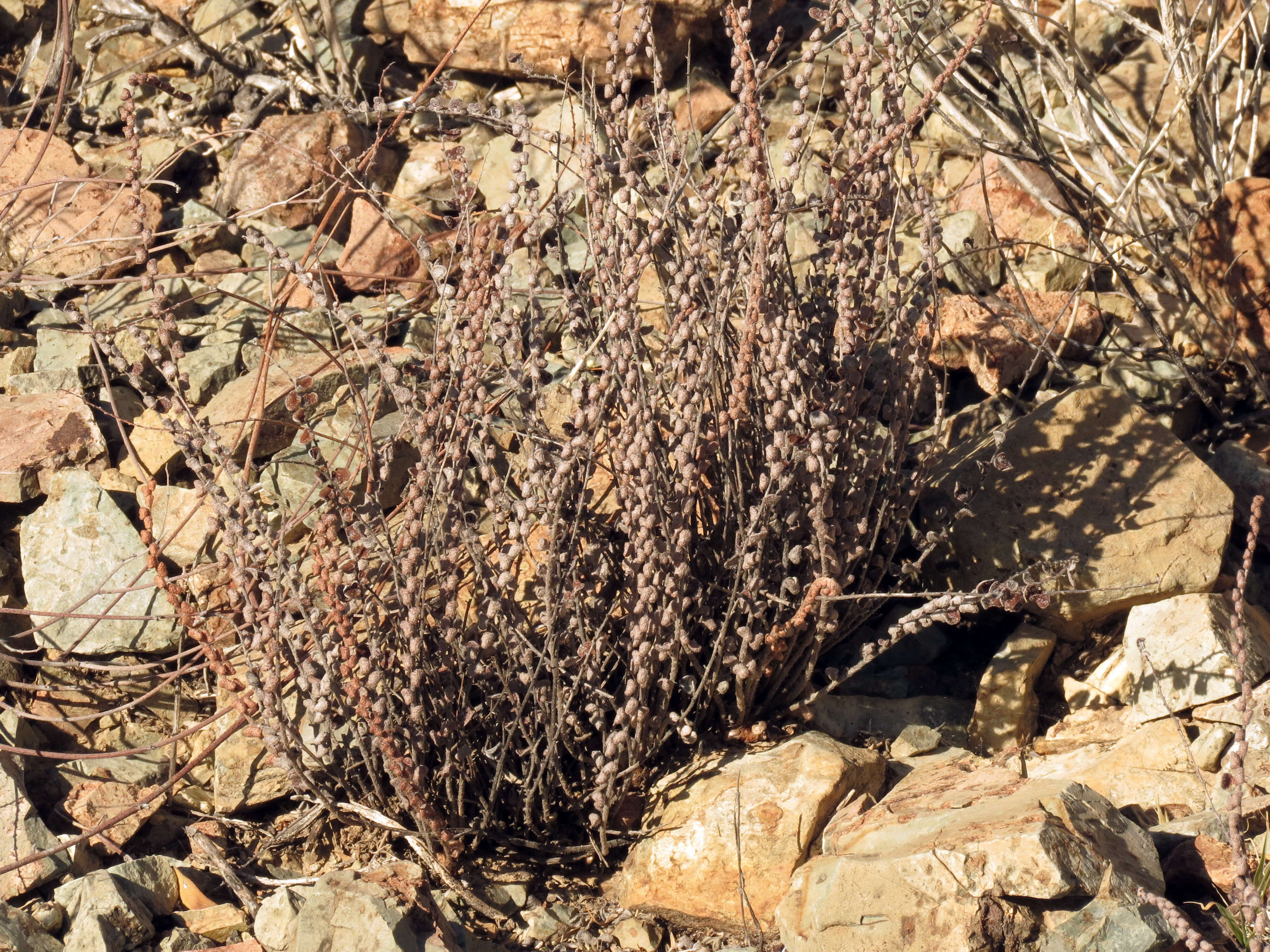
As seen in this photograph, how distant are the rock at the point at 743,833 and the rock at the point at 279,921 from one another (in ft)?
2.15

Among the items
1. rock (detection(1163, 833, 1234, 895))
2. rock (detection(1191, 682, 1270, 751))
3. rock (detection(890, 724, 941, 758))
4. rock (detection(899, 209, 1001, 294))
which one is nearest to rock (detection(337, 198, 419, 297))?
rock (detection(899, 209, 1001, 294))

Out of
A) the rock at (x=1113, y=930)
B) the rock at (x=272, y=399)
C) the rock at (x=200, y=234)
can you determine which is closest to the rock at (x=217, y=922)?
the rock at (x=272, y=399)

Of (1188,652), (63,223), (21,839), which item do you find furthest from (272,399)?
(1188,652)

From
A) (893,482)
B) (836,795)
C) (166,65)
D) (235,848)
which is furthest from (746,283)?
(166,65)

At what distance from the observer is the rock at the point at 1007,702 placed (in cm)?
286

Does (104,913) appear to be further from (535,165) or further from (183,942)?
(535,165)

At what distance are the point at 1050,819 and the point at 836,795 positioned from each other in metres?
0.48

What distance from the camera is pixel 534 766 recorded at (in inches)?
96.7

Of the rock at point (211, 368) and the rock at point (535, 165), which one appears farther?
the rock at point (535, 165)

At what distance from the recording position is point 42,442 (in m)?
3.32

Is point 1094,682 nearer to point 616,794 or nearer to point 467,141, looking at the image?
point 616,794

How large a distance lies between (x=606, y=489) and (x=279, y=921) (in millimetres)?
1139

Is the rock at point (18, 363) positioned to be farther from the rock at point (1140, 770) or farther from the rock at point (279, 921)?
the rock at point (1140, 770)

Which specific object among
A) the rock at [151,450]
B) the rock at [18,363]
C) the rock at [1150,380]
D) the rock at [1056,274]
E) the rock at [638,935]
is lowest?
the rock at [638,935]
